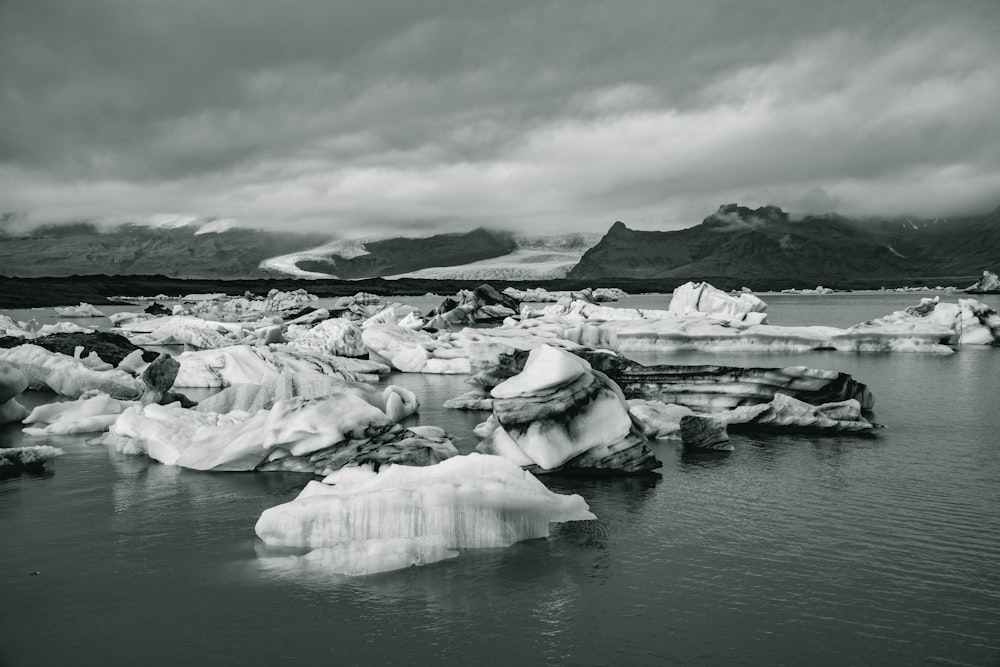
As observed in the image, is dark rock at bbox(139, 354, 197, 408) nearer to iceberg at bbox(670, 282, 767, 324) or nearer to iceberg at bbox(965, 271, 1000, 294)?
iceberg at bbox(670, 282, 767, 324)

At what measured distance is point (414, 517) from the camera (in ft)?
22.2

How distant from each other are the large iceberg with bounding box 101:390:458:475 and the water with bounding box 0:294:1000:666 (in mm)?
410

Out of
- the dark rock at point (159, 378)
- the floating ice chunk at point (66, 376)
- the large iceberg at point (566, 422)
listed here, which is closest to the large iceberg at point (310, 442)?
the large iceberg at point (566, 422)

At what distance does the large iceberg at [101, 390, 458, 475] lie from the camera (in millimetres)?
9391

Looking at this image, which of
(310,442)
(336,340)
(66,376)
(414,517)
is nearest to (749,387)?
(310,442)

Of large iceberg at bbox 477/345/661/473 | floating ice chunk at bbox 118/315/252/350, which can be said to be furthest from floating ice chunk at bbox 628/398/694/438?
floating ice chunk at bbox 118/315/252/350

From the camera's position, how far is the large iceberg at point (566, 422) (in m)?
9.45

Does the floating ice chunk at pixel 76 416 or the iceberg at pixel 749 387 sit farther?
the iceberg at pixel 749 387

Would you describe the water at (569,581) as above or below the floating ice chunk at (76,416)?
below

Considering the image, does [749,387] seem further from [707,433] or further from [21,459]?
[21,459]

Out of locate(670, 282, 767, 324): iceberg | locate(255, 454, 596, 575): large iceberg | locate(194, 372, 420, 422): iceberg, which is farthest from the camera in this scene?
locate(670, 282, 767, 324): iceberg

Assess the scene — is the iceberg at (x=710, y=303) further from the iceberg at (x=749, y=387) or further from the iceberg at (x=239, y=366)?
the iceberg at (x=239, y=366)

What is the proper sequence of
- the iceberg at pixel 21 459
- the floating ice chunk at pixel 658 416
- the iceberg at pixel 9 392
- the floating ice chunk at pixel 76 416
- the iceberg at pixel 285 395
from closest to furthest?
1. the iceberg at pixel 21 459
2. the floating ice chunk at pixel 658 416
3. the floating ice chunk at pixel 76 416
4. the iceberg at pixel 285 395
5. the iceberg at pixel 9 392

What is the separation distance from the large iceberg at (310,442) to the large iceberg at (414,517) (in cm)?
200
